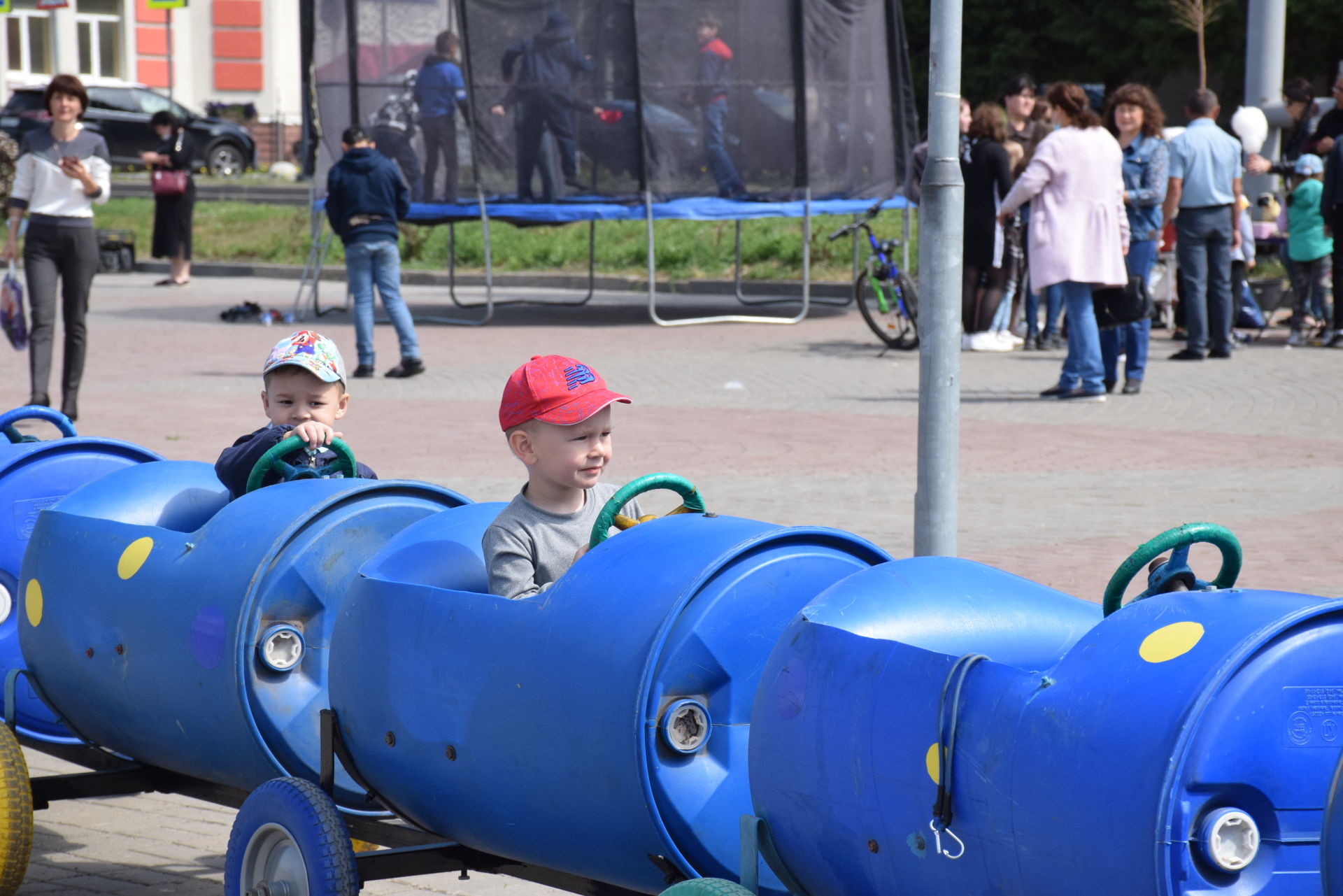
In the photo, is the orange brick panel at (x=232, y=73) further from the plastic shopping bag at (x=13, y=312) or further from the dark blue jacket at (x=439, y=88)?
the plastic shopping bag at (x=13, y=312)

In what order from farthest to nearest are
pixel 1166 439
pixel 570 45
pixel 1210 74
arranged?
1. pixel 1210 74
2. pixel 570 45
3. pixel 1166 439

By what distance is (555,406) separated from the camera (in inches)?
130

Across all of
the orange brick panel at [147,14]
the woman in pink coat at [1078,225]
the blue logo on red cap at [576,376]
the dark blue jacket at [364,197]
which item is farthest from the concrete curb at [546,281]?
the orange brick panel at [147,14]

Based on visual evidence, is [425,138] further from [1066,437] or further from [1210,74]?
[1210,74]

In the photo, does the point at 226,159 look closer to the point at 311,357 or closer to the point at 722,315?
the point at 722,315

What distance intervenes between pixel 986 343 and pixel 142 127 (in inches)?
1125

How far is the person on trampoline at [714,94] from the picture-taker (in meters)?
16.0

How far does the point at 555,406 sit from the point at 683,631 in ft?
2.37

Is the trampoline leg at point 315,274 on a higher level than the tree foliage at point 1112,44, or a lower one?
lower

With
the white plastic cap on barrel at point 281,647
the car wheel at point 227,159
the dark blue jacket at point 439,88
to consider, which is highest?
the car wheel at point 227,159

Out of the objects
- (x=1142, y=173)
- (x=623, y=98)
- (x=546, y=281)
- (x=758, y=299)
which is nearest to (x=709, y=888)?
(x=1142, y=173)

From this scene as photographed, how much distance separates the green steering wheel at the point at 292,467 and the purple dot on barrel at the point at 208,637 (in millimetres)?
403

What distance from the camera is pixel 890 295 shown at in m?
14.1

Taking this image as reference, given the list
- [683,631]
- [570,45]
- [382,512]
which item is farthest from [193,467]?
[570,45]
